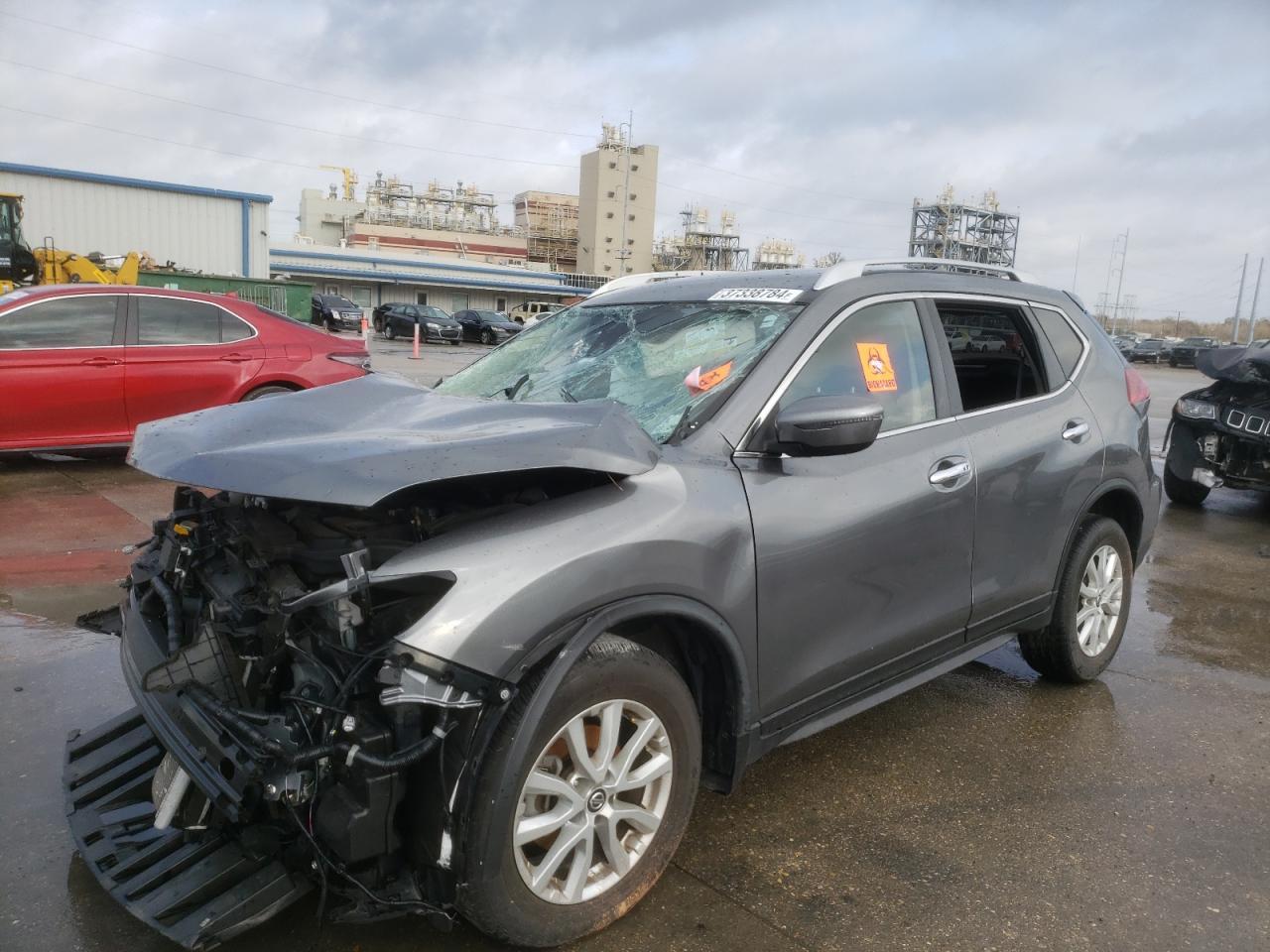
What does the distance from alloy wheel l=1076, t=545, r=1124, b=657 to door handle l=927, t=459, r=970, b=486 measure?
1.13 m

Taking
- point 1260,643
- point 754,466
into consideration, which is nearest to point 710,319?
point 754,466

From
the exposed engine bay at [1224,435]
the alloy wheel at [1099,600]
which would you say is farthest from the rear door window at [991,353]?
the exposed engine bay at [1224,435]

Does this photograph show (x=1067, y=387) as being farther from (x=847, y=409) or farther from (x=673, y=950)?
(x=673, y=950)

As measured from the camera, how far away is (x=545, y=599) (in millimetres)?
2199

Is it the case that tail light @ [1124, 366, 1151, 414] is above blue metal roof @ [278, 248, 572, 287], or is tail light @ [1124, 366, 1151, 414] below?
below

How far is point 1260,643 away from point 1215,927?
302 cm

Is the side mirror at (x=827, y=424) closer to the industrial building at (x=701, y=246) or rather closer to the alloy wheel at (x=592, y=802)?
the alloy wheel at (x=592, y=802)

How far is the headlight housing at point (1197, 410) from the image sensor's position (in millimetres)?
8172

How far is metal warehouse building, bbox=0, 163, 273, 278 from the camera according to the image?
2633cm

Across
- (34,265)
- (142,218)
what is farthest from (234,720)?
(142,218)

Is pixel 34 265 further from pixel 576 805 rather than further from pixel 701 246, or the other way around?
pixel 701 246

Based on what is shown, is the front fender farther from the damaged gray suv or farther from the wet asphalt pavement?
the wet asphalt pavement

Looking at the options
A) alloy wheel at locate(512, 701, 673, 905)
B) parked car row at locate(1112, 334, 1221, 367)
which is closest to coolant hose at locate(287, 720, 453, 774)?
alloy wheel at locate(512, 701, 673, 905)

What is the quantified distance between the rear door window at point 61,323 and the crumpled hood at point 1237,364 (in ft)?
29.1
